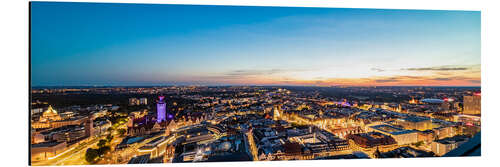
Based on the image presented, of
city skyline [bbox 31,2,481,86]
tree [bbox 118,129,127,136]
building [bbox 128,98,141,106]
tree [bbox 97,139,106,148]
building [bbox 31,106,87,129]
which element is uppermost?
city skyline [bbox 31,2,481,86]

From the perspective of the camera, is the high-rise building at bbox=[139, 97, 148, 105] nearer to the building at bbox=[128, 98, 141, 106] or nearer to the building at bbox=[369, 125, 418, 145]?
the building at bbox=[128, 98, 141, 106]

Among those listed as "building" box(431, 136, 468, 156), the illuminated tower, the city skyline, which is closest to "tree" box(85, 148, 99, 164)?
the illuminated tower

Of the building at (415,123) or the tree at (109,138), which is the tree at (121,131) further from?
the building at (415,123)

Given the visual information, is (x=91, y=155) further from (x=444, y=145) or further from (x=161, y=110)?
(x=444, y=145)

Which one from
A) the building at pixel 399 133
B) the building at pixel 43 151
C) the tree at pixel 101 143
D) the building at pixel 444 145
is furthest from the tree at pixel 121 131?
the building at pixel 444 145

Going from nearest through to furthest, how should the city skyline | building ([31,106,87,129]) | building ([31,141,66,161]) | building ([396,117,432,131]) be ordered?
building ([31,141,66,161]), building ([31,106,87,129]), the city skyline, building ([396,117,432,131])
